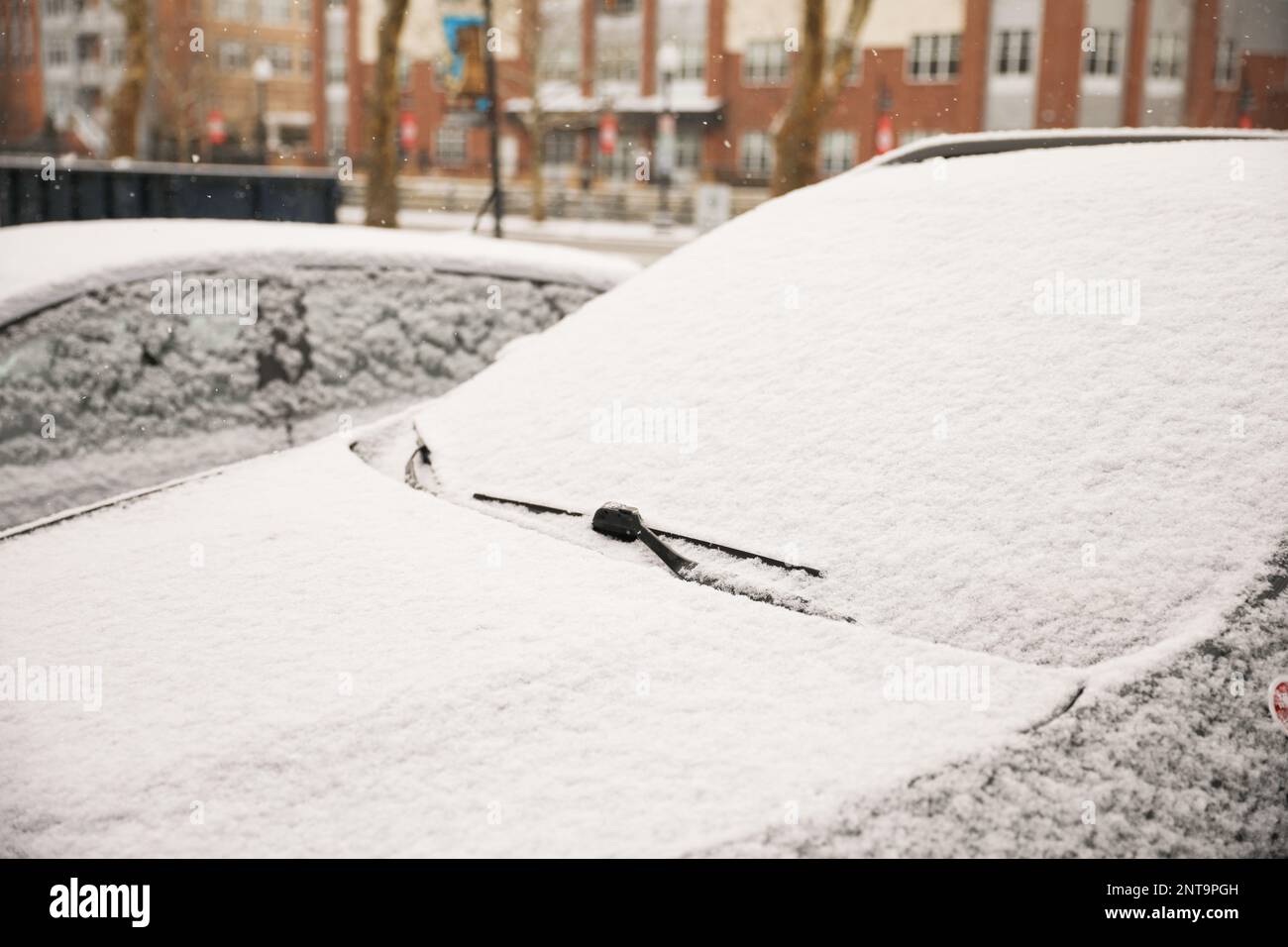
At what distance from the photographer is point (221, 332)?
455 centimetres

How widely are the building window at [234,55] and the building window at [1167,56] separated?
1875 inches

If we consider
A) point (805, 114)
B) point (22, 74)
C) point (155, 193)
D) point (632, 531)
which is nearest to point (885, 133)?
point (805, 114)

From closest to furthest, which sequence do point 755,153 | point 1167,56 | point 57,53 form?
1. point 1167,56
2. point 755,153
3. point 57,53

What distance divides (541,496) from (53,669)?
0.90 meters

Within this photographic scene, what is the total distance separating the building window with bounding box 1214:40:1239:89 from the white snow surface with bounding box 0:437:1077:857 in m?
44.0

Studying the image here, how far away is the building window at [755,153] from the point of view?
43.9 m

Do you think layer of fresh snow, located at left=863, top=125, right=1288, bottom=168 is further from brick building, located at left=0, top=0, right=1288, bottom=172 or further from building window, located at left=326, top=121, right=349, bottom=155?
building window, located at left=326, top=121, right=349, bottom=155

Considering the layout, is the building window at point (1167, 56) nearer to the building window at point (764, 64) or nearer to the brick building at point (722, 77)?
the brick building at point (722, 77)

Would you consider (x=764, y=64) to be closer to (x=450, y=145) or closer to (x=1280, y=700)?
(x=450, y=145)

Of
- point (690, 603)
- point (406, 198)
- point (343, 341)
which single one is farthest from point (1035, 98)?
point (690, 603)

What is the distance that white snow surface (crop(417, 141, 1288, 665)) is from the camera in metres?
1.69

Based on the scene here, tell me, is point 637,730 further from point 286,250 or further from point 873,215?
point 286,250

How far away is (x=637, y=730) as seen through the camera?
4.96 ft

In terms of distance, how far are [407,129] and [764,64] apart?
1474cm
